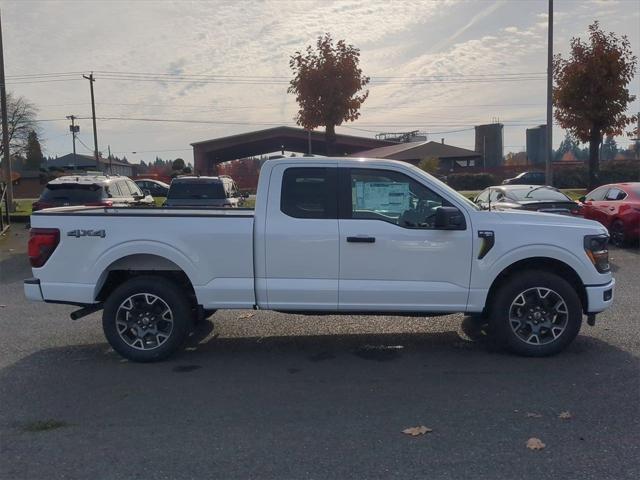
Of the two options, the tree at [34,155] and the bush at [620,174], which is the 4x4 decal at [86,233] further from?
the tree at [34,155]

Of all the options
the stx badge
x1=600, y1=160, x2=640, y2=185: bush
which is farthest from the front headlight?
x1=600, y1=160, x2=640, y2=185: bush

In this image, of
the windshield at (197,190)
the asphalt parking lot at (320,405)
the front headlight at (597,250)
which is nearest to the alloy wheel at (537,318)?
the asphalt parking lot at (320,405)

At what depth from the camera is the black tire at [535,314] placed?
589 centimetres

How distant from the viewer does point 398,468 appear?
12.5 feet

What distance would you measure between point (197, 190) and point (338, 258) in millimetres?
9883

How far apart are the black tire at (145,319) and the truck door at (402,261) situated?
5.34 ft

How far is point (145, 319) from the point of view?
6090 mm

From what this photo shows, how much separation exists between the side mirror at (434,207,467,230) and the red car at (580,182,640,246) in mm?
9036

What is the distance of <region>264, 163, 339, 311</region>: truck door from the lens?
19.3 feet

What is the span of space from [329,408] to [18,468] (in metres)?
2.22

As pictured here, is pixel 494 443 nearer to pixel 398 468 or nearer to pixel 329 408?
pixel 398 468

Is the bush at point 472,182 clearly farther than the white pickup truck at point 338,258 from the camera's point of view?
Yes

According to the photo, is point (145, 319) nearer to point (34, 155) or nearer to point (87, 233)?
point (87, 233)

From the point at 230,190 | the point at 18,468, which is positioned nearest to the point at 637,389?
the point at 18,468
